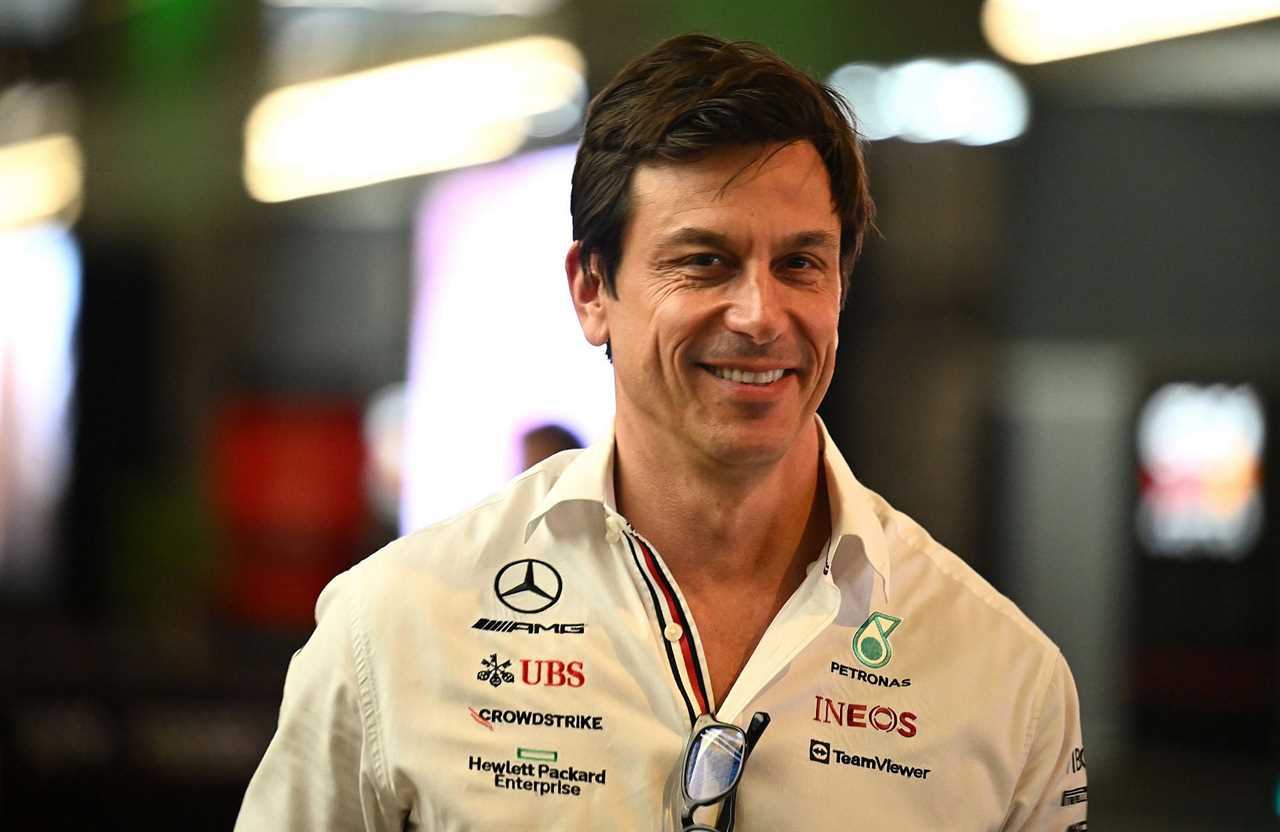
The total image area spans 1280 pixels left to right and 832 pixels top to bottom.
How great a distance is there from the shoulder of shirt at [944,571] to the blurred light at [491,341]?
3.24 m

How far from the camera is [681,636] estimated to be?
1525 mm

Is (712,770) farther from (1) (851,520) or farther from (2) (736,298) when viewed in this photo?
(2) (736,298)

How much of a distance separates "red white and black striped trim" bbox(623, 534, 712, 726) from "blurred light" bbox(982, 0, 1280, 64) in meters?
3.93

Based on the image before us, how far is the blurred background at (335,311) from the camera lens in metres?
4.89

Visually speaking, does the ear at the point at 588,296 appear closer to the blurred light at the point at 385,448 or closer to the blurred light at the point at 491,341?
the blurred light at the point at 491,341

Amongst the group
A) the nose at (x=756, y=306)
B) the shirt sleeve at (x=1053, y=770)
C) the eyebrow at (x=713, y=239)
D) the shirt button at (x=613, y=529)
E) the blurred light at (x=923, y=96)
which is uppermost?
the blurred light at (x=923, y=96)

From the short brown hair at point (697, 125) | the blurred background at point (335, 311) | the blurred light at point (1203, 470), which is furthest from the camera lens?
the blurred light at point (1203, 470)

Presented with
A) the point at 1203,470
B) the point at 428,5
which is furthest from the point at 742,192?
the point at 1203,470

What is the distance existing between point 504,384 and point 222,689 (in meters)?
1.38

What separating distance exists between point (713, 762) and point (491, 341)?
11.9 feet

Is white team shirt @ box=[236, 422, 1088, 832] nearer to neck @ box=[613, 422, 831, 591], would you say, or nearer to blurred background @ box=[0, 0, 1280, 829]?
neck @ box=[613, 422, 831, 591]

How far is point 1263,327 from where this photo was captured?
18.3 ft

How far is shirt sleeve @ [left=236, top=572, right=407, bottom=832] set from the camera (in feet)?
5.06

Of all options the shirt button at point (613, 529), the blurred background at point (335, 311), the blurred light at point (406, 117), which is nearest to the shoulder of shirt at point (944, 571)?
the shirt button at point (613, 529)
